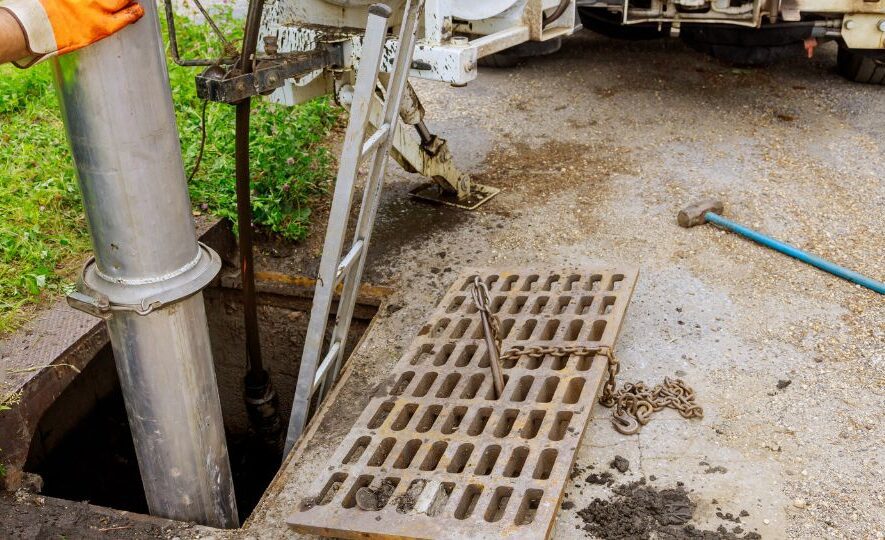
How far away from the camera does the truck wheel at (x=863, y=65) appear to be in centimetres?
595

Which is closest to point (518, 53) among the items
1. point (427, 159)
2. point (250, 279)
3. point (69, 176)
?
point (427, 159)

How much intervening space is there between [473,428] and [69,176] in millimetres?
2682

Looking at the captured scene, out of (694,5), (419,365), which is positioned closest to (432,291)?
(419,365)

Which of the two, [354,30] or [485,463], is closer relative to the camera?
[485,463]

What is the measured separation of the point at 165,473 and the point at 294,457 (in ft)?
1.43

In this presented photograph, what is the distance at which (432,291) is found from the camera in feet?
12.3

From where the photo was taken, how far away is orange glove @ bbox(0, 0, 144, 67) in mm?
1834

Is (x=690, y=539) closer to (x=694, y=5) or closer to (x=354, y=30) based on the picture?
(x=354, y=30)

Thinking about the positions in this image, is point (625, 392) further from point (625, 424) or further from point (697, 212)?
point (697, 212)

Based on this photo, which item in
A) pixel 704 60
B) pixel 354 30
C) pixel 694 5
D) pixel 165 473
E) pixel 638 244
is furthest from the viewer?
pixel 704 60

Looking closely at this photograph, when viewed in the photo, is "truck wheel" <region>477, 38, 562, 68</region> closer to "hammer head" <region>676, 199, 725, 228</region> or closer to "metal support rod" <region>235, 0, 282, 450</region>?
"hammer head" <region>676, 199, 725, 228</region>

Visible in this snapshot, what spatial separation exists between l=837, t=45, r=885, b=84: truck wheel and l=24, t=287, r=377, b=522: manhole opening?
4.36 metres

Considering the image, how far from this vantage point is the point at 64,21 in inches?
74.7

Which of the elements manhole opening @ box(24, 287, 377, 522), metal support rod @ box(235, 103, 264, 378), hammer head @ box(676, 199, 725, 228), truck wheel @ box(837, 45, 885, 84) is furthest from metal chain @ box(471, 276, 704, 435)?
truck wheel @ box(837, 45, 885, 84)
